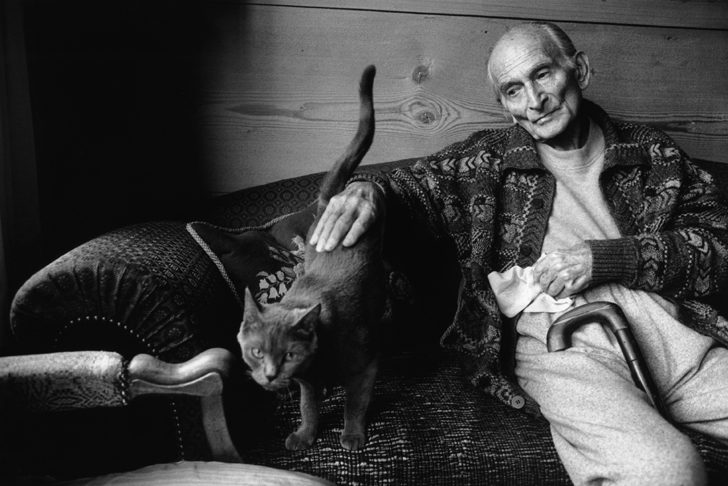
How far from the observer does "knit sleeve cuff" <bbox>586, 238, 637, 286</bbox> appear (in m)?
1.35

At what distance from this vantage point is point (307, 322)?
3.27ft

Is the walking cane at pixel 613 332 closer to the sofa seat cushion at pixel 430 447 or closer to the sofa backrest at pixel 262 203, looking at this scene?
the sofa seat cushion at pixel 430 447

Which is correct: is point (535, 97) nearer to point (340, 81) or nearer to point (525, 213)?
point (525, 213)

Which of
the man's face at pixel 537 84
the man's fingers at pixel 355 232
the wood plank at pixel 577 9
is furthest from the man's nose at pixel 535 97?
the wood plank at pixel 577 9

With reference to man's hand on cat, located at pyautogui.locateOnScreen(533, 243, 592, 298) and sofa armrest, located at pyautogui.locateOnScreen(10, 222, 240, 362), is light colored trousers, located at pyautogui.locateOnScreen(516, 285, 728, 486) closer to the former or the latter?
man's hand on cat, located at pyautogui.locateOnScreen(533, 243, 592, 298)

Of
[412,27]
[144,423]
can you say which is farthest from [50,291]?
[412,27]

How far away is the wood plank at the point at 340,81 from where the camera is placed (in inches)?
77.7

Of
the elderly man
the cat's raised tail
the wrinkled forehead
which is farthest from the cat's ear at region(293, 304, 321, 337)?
the wrinkled forehead

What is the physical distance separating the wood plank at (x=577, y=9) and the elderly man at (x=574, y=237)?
58 cm

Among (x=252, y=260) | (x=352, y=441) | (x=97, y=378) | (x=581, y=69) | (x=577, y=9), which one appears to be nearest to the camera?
(x=97, y=378)

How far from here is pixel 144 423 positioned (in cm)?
122

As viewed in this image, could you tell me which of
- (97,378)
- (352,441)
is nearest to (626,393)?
(352,441)

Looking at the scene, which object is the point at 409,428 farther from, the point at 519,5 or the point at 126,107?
the point at 519,5

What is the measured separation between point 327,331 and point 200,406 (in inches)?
9.6
